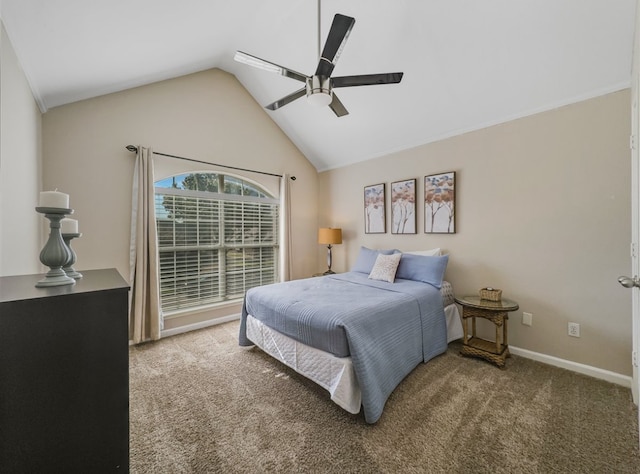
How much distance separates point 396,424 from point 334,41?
8.30 ft

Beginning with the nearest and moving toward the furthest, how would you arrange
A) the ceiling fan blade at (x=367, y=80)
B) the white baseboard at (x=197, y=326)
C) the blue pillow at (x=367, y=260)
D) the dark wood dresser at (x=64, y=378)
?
the dark wood dresser at (x=64, y=378) < the ceiling fan blade at (x=367, y=80) < the white baseboard at (x=197, y=326) < the blue pillow at (x=367, y=260)

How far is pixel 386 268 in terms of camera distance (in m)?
3.11

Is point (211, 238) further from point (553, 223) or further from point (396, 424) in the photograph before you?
point (553, 223)

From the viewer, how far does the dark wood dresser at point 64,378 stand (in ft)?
2.70

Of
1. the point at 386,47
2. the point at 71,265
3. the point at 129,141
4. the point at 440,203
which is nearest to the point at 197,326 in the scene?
the point at 129,141

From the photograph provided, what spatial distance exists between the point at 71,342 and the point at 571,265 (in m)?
3.48

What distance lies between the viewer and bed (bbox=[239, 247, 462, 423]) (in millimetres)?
1771

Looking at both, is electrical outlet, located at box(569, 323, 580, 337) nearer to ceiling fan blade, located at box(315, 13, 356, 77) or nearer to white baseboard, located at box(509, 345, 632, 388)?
white baseboard, located at box(509, 345, 632, 388)

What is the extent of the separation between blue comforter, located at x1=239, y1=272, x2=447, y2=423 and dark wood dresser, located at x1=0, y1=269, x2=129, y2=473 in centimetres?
121

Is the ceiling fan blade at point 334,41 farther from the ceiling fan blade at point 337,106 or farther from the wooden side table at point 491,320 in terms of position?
the wooden side table at point 491,320

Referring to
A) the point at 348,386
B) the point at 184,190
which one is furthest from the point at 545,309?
the point at 184,190

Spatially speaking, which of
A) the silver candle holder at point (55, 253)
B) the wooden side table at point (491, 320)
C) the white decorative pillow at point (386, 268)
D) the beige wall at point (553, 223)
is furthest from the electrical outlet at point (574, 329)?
the silver candle holder at point (55, 253)

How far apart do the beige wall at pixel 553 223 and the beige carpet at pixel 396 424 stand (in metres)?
0.44

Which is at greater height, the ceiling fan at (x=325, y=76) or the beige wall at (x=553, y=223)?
the ceiling fan at (x=325, y=76)
